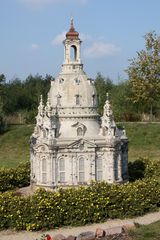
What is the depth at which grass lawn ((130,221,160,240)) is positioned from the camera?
829 inches

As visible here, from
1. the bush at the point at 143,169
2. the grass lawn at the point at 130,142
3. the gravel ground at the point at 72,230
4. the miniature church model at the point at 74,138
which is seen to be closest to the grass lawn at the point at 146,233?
the gravel ground at the point at 72,230

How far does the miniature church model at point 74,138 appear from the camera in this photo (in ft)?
108

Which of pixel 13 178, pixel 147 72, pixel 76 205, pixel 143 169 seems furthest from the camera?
pixel 147 72

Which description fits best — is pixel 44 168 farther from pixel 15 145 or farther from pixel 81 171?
pixel 15 145

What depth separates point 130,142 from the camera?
5888 centimetres

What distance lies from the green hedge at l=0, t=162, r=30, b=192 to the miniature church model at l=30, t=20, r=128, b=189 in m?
3.16

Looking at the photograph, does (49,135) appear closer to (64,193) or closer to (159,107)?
(64,193)

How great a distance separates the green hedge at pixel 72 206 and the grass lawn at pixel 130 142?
2445 centimetres

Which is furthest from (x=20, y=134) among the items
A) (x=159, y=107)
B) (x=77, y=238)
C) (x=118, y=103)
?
(x=77, y=238)

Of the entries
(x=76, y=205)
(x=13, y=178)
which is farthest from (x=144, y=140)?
(x=76, y=205)

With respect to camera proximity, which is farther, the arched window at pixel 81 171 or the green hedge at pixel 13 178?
the green hedge at pixel 13 178

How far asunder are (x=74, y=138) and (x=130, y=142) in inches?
1056

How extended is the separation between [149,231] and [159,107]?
191 feet

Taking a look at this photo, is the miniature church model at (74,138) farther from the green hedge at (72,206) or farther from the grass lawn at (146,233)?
the grass lawn at (146,233)
